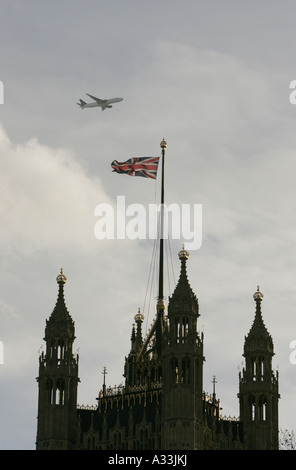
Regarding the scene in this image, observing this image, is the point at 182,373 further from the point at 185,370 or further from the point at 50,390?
the point at 50,390

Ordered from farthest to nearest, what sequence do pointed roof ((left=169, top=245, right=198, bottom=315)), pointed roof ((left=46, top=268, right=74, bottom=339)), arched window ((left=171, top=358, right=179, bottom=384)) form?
pointed roof ((left=46, top=268, right=74, bottom=339)) < pointed roof ((left=169, top=245, right=198, bottom=315)) < arched window ((left=171, top=358, right=179, bottom=384))

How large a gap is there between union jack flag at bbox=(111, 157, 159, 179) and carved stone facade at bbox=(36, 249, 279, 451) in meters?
12.0

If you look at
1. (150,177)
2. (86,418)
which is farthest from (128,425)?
(150,177)

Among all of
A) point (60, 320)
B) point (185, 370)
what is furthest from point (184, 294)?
point (60, 320)

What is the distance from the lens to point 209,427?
185375 millimetres

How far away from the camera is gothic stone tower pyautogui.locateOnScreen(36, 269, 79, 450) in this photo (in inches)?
7303

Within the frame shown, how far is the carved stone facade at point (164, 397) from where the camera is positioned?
182 metres

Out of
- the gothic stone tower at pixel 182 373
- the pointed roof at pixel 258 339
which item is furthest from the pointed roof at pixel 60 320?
the pointed roof at pixel 258 339

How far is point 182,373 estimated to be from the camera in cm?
18312

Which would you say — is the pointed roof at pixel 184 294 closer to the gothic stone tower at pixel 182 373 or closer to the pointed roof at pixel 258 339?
the gothic stone tower at pixel 182 373

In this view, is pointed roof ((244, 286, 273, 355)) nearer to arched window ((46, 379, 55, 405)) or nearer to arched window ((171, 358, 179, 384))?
arched window ((171, 358, 179, 384))

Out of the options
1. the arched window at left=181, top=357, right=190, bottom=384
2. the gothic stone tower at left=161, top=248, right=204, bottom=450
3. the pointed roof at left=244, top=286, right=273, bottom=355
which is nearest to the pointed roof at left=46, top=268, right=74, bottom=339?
the gothic stone tower at left=161, top=248, right=204, bottom=450

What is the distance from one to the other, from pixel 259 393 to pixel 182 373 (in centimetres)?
1105
